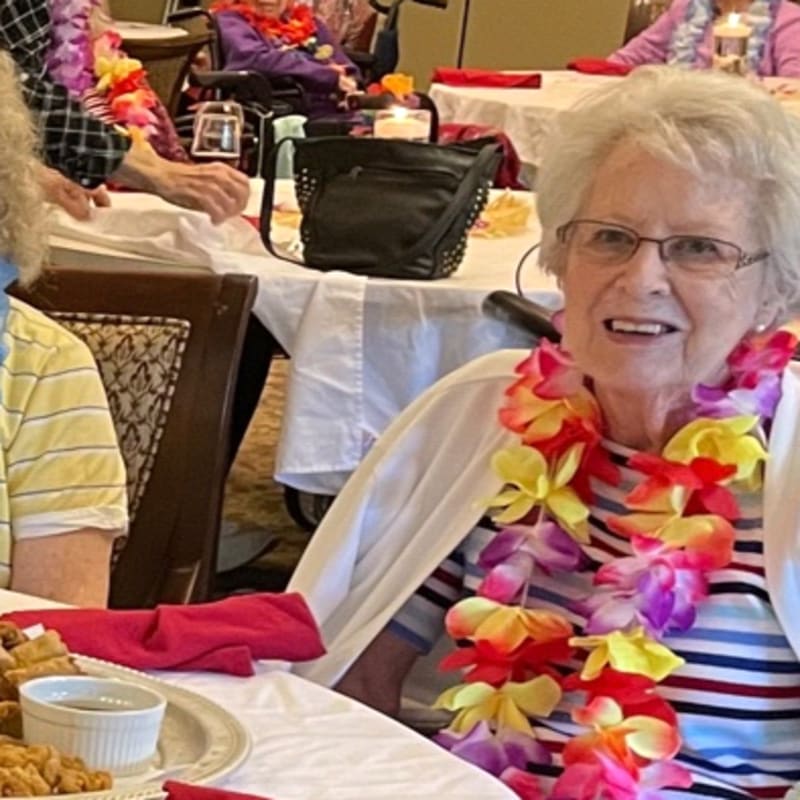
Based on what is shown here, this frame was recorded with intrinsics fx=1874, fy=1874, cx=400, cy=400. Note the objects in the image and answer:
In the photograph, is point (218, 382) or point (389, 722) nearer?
point (389, 722)

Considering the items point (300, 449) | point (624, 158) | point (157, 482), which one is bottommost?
point (300, 449)

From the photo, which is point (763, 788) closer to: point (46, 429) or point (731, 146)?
point (731, 146)

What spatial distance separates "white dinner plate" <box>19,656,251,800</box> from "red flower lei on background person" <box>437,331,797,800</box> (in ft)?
1.67

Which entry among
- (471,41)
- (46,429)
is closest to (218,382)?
(46,429)

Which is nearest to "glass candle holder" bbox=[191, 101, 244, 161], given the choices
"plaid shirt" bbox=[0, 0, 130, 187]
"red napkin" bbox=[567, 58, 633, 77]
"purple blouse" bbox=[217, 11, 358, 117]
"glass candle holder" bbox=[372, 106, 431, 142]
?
"glass candle holder" bbox=[372, 106, 431, 142]

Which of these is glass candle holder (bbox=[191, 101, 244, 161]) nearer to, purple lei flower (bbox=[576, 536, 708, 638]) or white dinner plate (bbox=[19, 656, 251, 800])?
purple lei flower (bbox=[576, 536, 708, 638])

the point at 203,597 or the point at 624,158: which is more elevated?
the point at 624,158

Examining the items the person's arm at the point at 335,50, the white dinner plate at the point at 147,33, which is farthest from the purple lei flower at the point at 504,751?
the person's arm at the point at 335,50

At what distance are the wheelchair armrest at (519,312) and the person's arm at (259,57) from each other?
471 cm

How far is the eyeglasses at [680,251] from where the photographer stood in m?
1.87

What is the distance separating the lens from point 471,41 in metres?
10.3

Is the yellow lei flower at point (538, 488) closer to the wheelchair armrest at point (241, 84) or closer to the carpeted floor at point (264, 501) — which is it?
the carpeted floor at point (264, 501)

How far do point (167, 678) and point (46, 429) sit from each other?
0.61 m

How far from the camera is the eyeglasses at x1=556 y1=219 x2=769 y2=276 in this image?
1.87 metres
